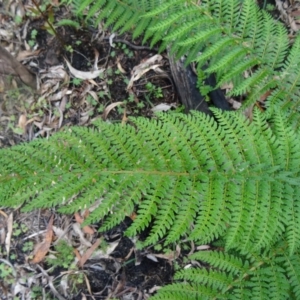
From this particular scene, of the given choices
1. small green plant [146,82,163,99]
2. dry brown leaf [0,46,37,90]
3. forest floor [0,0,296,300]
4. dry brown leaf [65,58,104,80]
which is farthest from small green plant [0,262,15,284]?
small green plant [146,82,163,99]

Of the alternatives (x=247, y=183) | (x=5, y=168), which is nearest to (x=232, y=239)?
(x=247, y=183)

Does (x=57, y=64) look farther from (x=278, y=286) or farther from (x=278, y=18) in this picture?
(x=278, y=286)

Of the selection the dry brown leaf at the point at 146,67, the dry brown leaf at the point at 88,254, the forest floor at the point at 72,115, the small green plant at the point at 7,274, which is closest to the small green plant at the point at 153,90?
the forest floor at the point at 72,115

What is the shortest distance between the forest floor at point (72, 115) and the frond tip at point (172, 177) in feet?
4.45

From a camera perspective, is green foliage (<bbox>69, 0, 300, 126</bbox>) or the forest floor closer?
green foliage (<bbox>69, 0, 300, 126</bbox>)

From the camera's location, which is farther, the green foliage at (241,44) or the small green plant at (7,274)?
the small green plant at (7,274)

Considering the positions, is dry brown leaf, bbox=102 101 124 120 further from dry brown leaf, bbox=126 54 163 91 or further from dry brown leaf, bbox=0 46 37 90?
dry brown leaf, bbox=0 46 37 90

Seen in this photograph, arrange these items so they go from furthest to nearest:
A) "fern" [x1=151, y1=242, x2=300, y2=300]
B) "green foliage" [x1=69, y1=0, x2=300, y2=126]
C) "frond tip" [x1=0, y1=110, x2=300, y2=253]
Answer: "green foliage" [x1=69, y1=0, x2=300, y2=126]
"fern" [x1=151, y1=242, x2=300, y2=300]
"frond tip" [x1=0, y1=110, x2=300, y2=253]

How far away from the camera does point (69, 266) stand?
366cm

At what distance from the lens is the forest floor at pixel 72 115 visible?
357cm

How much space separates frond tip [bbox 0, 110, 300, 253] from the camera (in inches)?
85.0

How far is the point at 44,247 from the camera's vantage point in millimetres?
3703

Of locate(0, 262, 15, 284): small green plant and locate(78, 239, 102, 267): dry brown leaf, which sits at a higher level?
locate(78, 239, 102, 267): dry brown leaf

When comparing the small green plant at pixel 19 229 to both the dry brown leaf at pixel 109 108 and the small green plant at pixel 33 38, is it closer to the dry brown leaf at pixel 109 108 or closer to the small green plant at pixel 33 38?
the dry brown leaf at pixel 109 108
